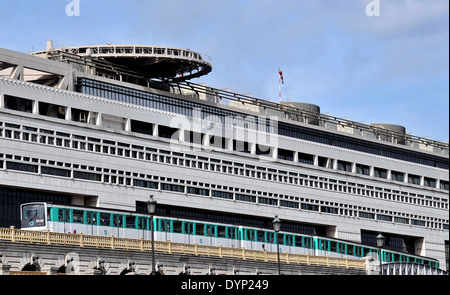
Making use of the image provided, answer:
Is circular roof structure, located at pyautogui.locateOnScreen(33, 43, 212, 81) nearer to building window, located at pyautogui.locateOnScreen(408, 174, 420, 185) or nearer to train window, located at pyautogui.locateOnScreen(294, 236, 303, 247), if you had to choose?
train window, located at pyautogui.locateOnScreen(294, 236, 303, 247)

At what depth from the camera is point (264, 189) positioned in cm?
11444

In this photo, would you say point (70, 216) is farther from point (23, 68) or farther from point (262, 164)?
point (262, 164)

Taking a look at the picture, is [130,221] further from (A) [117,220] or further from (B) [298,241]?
(B) [298,241]

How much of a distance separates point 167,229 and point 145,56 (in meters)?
23.8

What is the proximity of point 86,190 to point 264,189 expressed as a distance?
88.8ft

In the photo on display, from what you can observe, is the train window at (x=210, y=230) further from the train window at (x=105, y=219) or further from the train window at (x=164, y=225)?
the train window at (x=105, y=219)

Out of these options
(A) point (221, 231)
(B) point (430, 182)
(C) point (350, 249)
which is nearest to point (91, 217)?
(A) point (221, 231)

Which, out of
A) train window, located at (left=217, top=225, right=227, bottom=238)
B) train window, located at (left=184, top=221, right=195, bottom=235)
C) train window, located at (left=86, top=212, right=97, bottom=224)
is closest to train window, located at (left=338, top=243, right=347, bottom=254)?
train window, located at (left=217, top=225, right=227, bottom=238)

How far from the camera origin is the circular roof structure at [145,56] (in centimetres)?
10088

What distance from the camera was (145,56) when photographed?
330ft

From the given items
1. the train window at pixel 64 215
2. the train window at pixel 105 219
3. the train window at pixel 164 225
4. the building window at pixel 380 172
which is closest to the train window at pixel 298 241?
the train window at pixel 164 225
